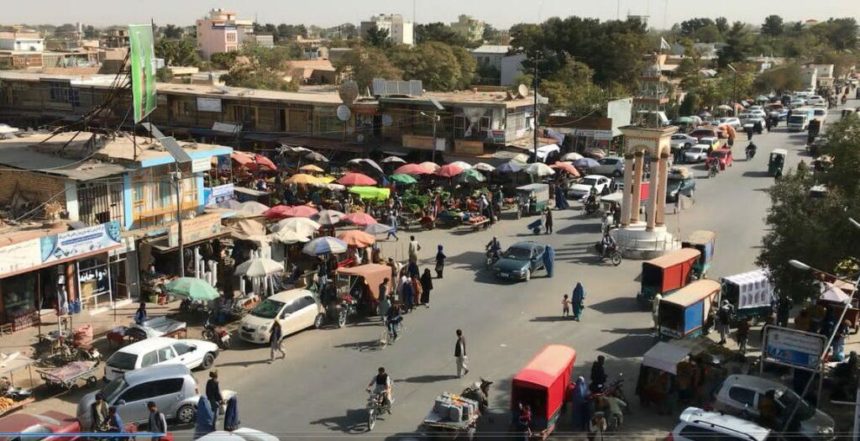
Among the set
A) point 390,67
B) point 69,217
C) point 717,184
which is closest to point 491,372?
point 69,217

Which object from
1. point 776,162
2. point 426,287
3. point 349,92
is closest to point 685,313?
point 426,287

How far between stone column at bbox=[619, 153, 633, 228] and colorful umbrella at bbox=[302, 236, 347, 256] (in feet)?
35.0

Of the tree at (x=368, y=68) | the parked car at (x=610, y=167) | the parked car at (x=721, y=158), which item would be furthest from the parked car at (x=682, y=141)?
the tree at (x=368, y=68)

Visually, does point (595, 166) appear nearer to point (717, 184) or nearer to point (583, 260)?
point (717, 184)

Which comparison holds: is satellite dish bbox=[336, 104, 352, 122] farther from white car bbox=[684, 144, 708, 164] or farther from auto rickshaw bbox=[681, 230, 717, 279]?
auto rickshaw bbox=[681, 230, 717, 279]

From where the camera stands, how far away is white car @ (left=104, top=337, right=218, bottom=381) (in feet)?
54.7

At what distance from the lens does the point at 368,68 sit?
69688 mm

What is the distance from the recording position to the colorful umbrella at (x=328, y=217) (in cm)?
2762

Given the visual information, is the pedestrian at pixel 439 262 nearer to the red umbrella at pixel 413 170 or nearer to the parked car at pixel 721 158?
the red umbrella at pixel 413 170

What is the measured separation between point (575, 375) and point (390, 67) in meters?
56.4

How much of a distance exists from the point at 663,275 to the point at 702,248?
3.48 m

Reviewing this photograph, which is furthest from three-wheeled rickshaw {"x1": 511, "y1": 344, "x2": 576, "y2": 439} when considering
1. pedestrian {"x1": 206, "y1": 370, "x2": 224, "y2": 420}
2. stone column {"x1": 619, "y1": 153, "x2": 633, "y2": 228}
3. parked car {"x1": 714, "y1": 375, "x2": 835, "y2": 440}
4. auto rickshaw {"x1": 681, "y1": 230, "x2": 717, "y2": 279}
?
stone column {"x1": 619, "y1": 153, "x2": 633, "y2": 228}

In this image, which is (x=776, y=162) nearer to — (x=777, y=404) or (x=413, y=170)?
(x=413, y=170)

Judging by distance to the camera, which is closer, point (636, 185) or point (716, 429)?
point (716, 429)
